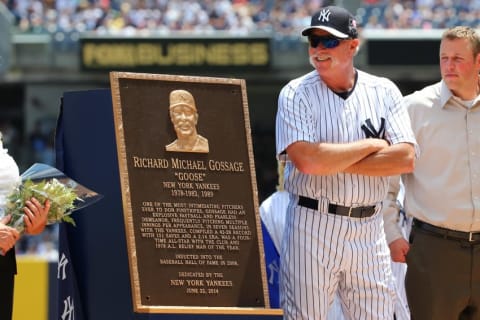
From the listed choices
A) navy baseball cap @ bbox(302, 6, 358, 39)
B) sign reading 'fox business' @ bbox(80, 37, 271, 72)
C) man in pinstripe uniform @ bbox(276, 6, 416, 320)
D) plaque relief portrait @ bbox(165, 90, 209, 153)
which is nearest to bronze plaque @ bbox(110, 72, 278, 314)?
plaque relief portrait @ bbox(165, 90, 209, 153)

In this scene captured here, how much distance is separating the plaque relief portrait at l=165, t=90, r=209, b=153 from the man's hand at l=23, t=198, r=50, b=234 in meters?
0.79

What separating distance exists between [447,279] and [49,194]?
8.11ft

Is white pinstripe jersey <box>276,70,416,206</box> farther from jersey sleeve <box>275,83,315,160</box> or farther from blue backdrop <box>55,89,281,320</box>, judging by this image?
blue backdrop <box>55,89,281,320</box>

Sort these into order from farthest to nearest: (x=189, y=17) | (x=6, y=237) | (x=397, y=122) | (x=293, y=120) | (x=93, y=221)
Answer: (x=189, y=17)
(x=93, y=221)
(x=397, y=122)
(x=293, y=120)
(x=6, y=237)

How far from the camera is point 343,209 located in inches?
237

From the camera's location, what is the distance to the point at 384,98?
20.3ft

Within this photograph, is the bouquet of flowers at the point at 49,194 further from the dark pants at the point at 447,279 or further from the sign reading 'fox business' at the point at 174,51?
the sign reading 'fox business' at the point at 174,51

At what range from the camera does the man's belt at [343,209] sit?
6000 mm

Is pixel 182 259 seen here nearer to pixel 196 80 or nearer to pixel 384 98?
pixel 196 80

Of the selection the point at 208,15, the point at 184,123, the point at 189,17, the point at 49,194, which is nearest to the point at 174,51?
the point at 189,17

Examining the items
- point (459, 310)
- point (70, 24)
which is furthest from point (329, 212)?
point (70, 24)

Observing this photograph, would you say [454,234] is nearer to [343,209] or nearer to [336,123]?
[343,209]

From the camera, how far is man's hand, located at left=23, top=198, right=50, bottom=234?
18.6 feet

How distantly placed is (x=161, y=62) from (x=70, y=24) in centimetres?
299
